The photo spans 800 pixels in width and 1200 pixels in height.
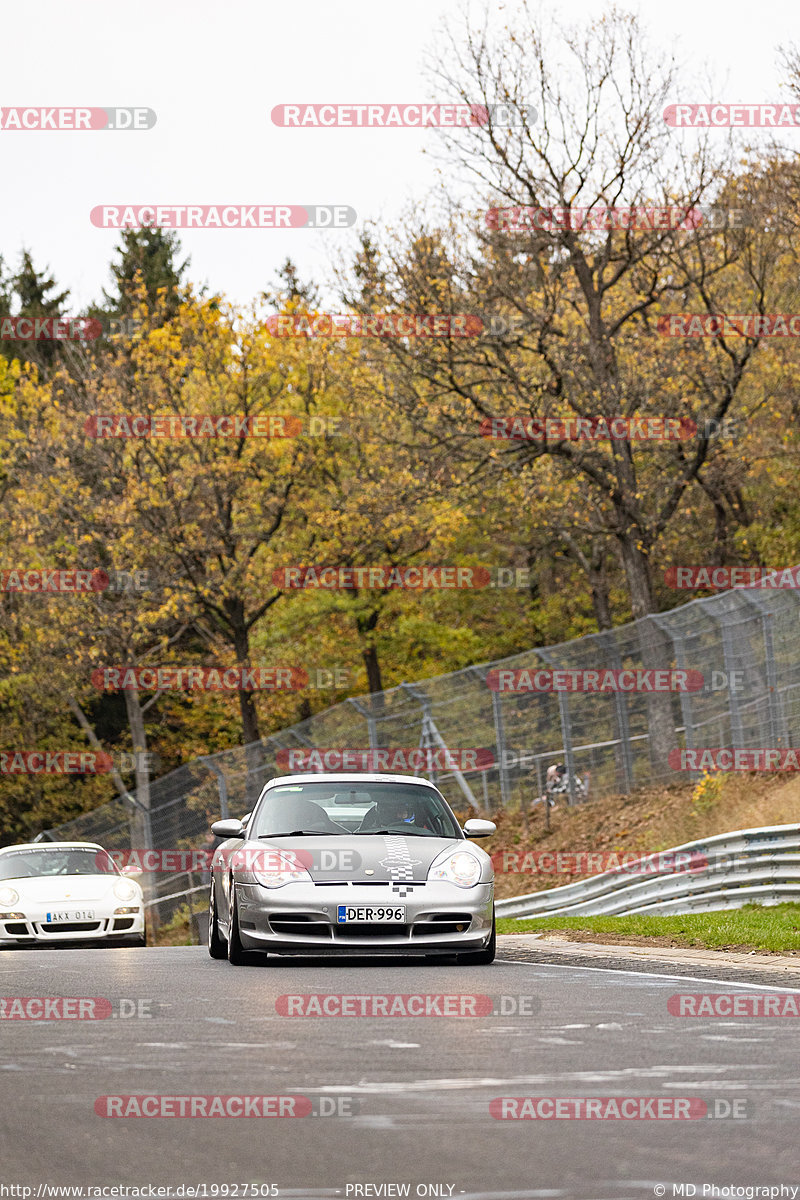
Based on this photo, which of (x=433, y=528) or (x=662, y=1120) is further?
(x=433, y=528)

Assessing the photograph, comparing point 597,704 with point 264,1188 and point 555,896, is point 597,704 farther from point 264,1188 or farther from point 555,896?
point 264,1188

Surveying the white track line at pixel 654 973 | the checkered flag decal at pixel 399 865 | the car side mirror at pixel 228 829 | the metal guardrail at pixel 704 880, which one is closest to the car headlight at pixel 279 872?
the checkered flag decal at pixel 399 865

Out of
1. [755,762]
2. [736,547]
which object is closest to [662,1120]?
[755,762]

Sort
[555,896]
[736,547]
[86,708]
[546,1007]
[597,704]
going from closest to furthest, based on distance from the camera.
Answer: [546,1007], [555,896], [597,704], [736,547], [86,708]

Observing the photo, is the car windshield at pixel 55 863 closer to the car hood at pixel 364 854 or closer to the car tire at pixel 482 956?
the car hood at pixel 364 854

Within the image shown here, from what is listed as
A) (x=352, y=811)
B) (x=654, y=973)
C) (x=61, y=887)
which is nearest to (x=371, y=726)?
(x=61, y=887)

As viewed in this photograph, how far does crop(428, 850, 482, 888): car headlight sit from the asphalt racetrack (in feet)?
4.73

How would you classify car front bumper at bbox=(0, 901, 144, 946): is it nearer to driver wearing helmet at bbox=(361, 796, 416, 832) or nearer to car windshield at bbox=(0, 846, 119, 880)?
car windshield at bbox=(0, 846, 119, 880)

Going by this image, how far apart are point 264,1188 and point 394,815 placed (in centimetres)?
779

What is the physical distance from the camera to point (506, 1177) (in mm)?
4531

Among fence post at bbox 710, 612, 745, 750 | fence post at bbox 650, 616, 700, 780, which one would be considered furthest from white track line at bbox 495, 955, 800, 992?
fence post at bbox 650, 616, 700, 780

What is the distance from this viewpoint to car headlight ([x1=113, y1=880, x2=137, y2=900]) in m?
17.2

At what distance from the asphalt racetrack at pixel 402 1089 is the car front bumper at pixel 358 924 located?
117 cm

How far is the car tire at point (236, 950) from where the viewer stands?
11.4m
